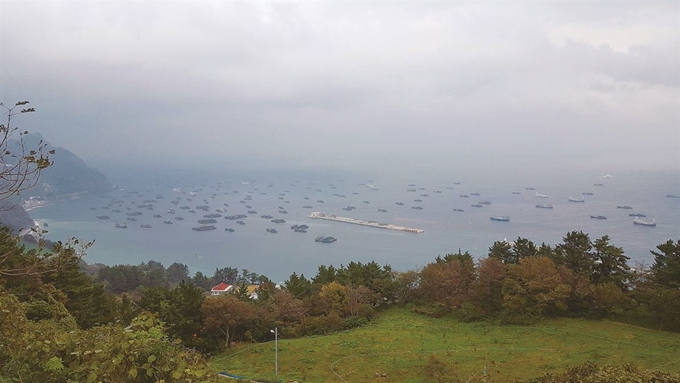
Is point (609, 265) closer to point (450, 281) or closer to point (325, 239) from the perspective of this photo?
point (450, 281)

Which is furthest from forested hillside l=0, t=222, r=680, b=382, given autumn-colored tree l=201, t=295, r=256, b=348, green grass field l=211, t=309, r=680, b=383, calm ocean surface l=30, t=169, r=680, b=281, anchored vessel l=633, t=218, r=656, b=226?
anchored vessel l=633, t=218, r=656, b=226

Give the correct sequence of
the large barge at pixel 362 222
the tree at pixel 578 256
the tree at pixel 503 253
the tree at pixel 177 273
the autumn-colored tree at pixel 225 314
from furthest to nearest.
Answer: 1. the large barge at pixel 362 222
2. the tree at pixel 177 273
3. the tree at pixel 503 253
4. the tree at pixel 578 256
5. the autumn-colored tree at pixel 225 314

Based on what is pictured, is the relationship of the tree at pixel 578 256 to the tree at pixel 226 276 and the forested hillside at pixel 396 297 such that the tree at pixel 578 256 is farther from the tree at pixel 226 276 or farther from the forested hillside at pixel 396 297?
the tree at pixel 226 276

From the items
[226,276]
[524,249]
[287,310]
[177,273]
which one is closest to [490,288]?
[524,249]

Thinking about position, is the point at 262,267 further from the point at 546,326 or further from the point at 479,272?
the point at 546,326

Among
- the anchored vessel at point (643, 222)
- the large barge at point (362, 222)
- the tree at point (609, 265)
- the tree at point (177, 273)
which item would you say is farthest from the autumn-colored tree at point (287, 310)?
the anchored vessel at point (643, 222)

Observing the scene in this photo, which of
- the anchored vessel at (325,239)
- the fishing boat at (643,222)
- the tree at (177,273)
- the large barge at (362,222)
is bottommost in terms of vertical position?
the tree at (177,273)
